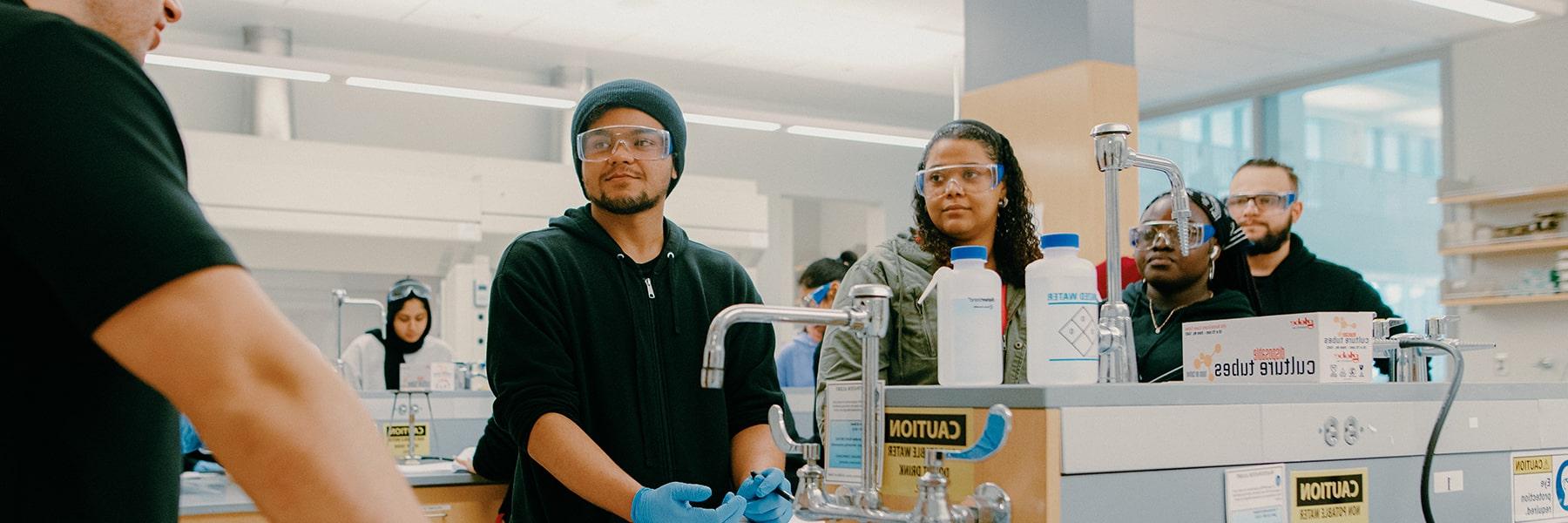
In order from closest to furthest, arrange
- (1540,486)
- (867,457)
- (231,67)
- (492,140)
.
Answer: (867,457)
(1540,486)
(231,67)
(492,140)

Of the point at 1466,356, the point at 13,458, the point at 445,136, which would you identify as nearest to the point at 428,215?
the point at 445,136

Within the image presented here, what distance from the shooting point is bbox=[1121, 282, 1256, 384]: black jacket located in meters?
2.26

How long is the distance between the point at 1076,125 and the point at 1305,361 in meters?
3.24

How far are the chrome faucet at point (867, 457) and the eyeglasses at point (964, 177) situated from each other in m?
0.83

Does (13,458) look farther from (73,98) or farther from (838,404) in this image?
(838,404)

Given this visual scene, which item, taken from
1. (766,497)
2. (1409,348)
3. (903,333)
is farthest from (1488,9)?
(766,497)

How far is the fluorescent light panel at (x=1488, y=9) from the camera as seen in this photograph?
18.7 feet

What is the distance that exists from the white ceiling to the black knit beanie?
4527mm

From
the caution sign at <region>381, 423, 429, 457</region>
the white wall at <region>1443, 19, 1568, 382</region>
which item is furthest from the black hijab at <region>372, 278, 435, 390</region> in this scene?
the white wall at <region>1443, 19, 1568, 382</region>

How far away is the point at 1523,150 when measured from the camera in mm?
6742

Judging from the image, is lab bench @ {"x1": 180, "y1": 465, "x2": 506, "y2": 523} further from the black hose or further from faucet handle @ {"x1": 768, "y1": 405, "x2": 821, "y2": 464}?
the black hose

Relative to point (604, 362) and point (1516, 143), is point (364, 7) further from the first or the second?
point (1516, 143)

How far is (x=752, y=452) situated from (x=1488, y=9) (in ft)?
17.7

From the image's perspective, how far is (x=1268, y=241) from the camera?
3.50 metres
